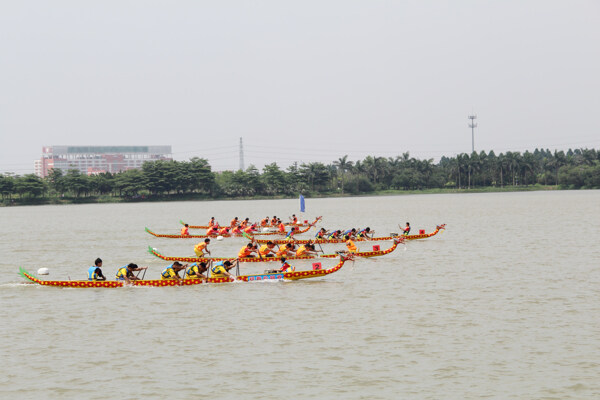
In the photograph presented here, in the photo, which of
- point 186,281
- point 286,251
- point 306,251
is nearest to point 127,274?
point 186,281

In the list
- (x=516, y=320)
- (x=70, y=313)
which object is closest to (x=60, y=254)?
(x=70, y=313)

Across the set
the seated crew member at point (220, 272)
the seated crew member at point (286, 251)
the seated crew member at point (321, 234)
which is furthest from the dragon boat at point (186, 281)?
the seated crew member at point (321, 234)

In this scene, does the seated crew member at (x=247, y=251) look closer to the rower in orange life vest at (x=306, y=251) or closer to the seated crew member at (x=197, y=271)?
the rower in orange life vest at (x=306, y=251)

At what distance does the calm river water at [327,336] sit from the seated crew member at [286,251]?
112 cm

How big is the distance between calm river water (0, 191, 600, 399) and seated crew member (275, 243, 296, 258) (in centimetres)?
112

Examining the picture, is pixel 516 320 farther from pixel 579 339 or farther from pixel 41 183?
pixel 41 183

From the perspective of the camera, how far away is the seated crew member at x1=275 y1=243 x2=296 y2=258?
3412 centimetres

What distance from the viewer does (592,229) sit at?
52.7m

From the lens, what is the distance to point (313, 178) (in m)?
182

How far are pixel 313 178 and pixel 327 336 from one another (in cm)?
16397

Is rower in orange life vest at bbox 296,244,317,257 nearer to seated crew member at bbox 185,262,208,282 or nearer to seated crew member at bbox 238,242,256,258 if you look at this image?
seated crew member at bbox 238,242,256,258

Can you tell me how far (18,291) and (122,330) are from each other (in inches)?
392

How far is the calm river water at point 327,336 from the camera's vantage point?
14.2 metres

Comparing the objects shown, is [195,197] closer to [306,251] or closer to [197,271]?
[306,251]
